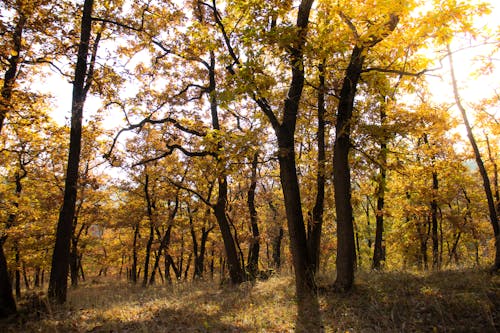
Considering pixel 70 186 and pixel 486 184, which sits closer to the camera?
pixel 486 184

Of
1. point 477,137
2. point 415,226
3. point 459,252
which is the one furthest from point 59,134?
point 459,252

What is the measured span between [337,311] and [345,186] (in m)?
2.88

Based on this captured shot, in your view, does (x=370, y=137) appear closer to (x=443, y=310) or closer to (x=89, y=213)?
(x=443, y=310)

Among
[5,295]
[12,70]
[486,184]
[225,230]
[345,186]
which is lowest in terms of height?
[5,295]

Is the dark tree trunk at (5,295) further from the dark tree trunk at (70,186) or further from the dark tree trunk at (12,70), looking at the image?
the dark tree trunk at (12,70)

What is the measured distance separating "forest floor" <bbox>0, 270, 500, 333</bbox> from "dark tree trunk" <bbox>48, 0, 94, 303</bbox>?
807mm

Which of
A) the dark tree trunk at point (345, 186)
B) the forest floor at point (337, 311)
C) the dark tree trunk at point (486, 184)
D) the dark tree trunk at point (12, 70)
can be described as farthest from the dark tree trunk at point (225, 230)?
the dark tree trunk at point (486, 184)

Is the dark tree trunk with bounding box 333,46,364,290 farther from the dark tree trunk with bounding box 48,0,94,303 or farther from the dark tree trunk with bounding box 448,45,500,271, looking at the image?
the dark tree trunk with bounding box 48,0,94,303

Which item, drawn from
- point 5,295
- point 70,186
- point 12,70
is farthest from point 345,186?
point 12,70

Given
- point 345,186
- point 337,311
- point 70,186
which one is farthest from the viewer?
point 70,186

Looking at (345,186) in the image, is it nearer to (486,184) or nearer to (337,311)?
(337,311)

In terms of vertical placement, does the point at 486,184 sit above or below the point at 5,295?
above

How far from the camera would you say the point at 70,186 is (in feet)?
35.2

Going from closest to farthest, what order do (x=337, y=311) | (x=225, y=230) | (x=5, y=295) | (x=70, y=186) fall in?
1. (x=337, y=311)
2. (x=5, y=295)
3. (x=70, y=186)
4. (x=225, y=230)
